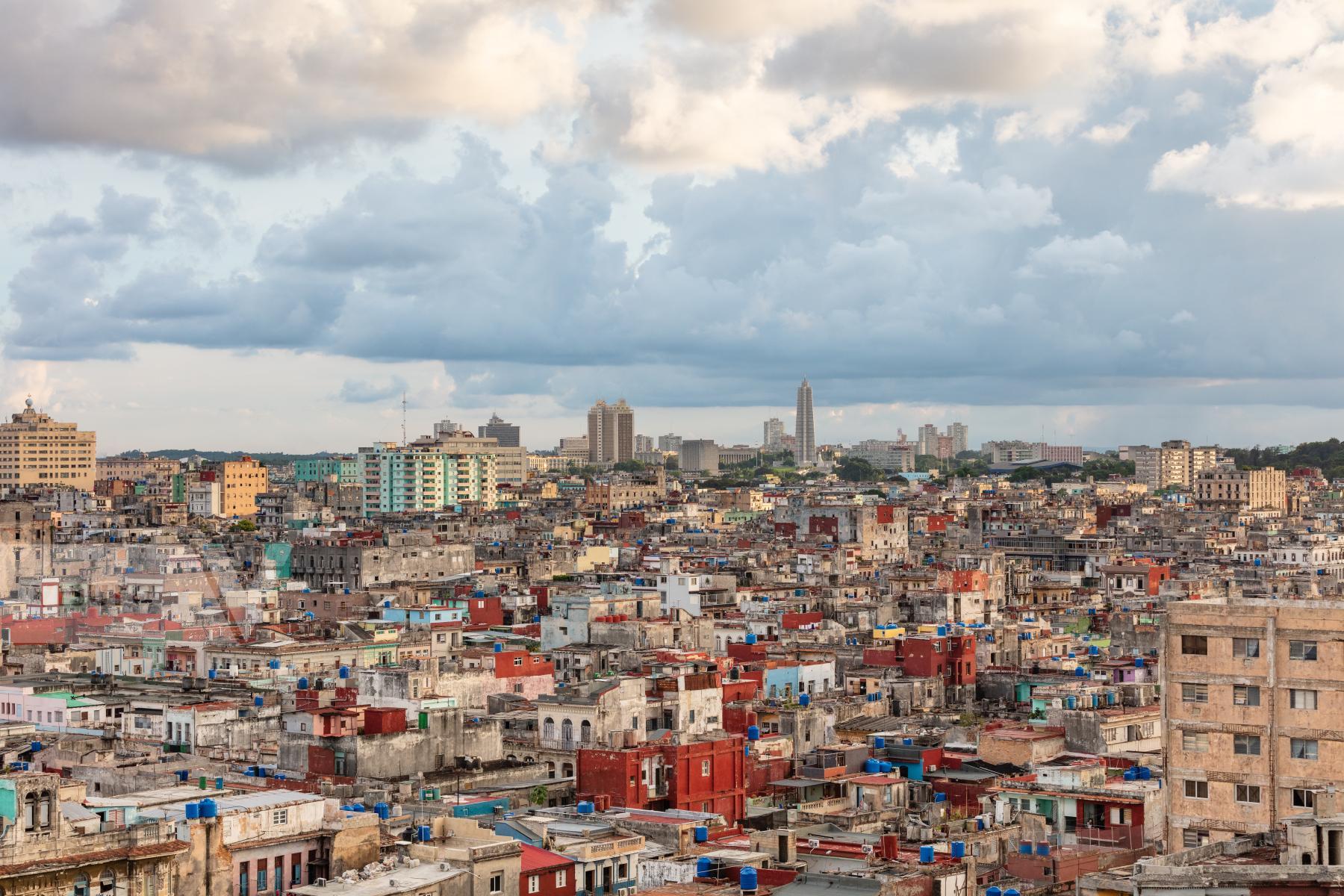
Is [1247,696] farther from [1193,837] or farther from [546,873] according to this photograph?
[546,873]

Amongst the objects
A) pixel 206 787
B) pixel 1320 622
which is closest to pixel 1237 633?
pixel 1320 622

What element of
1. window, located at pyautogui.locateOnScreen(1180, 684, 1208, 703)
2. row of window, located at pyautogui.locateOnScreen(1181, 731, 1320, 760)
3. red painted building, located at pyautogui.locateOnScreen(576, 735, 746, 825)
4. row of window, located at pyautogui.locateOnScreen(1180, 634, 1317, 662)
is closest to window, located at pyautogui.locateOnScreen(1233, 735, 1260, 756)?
row of window, located at pyautogui.locateOnScreen(1181, 731, 1320, 760)

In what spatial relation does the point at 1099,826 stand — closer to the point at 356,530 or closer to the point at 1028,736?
the point at 1028,736

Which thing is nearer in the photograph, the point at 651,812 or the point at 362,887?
the point at 362,887

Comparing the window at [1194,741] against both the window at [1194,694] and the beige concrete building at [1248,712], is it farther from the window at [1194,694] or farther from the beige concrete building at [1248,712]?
the window at [1194,694]

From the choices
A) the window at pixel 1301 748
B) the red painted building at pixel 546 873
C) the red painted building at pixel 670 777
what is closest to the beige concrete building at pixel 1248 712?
the window at pixel 1301 748

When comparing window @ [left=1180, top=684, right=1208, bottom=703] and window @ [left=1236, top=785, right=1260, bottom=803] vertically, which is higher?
window @ [left=1180, top=684, right=1208, bottom=703]

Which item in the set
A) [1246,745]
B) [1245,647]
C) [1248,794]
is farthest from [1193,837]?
[1245,647]

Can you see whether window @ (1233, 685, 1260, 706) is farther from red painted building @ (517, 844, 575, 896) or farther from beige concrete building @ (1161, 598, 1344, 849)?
red painted building @ (517, 844, 575, 896)
